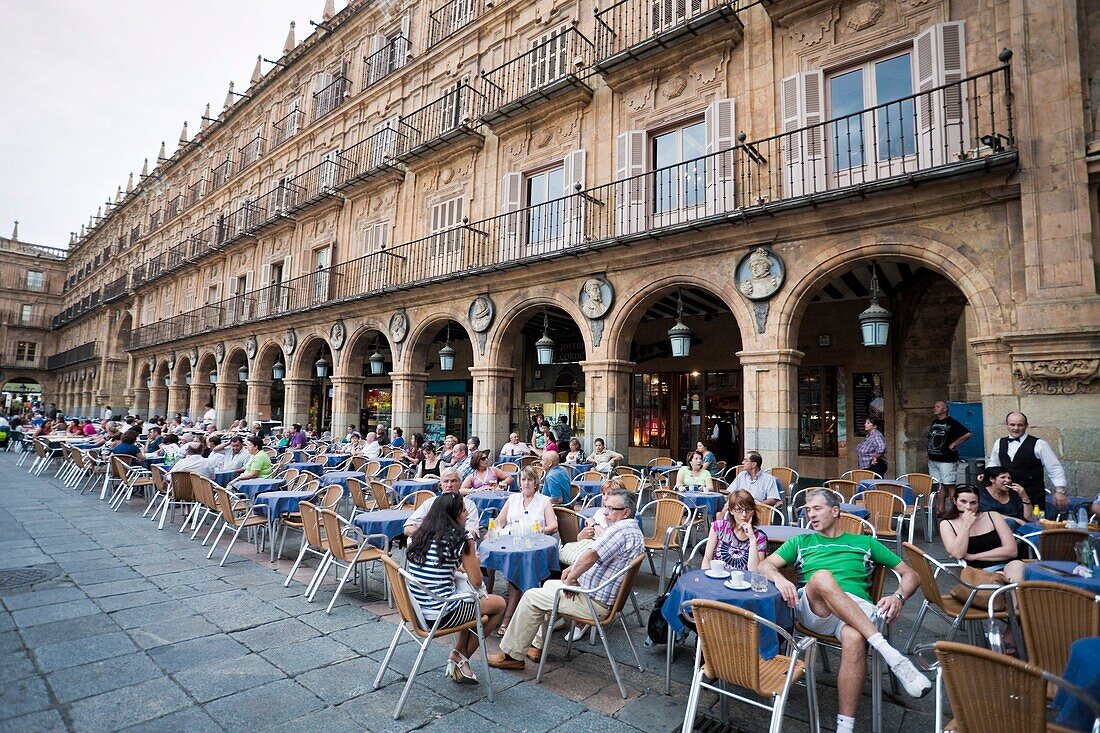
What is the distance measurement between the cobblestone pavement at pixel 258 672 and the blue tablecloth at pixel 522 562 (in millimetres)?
517

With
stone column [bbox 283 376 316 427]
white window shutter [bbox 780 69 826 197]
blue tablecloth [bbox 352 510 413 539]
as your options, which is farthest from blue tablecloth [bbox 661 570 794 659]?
stone column [bbox 283 376 316 427]

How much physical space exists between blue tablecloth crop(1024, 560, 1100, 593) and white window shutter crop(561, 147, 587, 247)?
8676 mm

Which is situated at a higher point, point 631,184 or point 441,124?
point 441,124

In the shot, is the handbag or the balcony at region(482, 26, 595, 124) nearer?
the handbag

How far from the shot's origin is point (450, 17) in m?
15.1

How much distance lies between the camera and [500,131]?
12977 millimetres

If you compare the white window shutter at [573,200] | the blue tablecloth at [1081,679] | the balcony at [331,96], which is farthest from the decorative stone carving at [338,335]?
the blue tablecloth at [1081,679]

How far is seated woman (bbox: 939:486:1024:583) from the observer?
3857 millimetres

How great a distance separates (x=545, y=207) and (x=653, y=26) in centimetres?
401

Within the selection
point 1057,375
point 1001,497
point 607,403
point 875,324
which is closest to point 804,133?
point 875,324

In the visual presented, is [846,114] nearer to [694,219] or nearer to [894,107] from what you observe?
[894,107]

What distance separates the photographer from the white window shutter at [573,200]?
1106 centimetres

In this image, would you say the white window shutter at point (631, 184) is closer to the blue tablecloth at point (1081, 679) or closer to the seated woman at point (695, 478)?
the seated woman at point (695, 478)

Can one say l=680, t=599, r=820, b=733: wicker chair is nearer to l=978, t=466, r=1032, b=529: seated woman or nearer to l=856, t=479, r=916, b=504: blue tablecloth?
l=978, t=466, r=1032, b=529: seated woman
